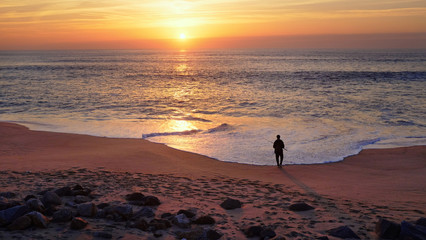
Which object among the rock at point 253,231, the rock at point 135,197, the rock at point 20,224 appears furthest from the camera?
the rock at point 135,197

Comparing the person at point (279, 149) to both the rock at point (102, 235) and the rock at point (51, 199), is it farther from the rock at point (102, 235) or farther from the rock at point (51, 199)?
the rock at point (102, 235)

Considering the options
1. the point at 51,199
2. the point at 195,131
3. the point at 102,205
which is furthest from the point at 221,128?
the point at 51,199

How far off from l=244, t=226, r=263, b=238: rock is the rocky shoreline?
0.06 feet

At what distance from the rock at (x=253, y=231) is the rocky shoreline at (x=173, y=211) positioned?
0.02 m

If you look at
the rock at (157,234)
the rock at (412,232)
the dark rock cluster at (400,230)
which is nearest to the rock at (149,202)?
the rock at (157,234)

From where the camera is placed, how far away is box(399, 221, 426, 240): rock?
6504 mm

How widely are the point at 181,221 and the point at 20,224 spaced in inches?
117

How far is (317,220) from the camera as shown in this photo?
774 centimetres

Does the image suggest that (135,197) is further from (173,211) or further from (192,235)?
(192,235)

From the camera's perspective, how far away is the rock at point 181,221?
7199 millimetres

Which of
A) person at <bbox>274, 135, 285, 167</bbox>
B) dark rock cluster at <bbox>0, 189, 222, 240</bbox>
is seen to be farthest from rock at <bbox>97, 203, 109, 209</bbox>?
person at <bbox>274, 135, 285, 167</bbox>

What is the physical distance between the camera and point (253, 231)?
22.9 ft

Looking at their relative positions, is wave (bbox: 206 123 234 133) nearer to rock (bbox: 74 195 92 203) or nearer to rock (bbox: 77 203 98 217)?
rock (bbox: 74 195 92 203)

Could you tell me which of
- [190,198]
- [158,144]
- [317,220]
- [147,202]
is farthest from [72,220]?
[158,144]
